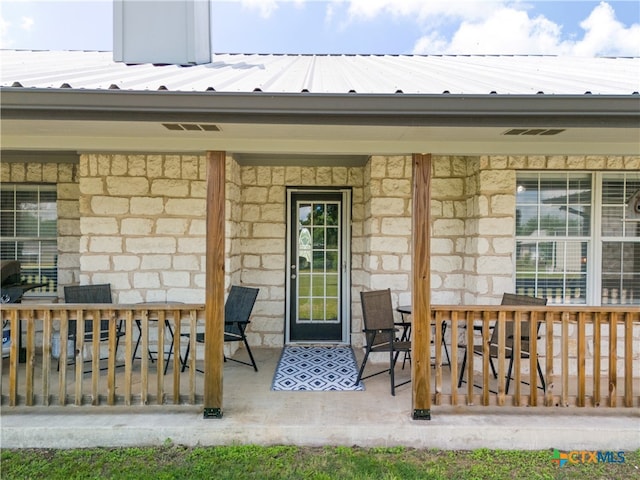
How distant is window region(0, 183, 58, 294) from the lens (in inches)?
201

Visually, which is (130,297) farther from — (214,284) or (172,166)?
(214,284)

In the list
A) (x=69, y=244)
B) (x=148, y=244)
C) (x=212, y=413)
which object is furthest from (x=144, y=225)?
(x=212, y=413)

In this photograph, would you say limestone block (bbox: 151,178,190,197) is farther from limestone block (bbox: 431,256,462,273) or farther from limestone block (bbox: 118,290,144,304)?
limestone block (bbox: 431,256,462,273)

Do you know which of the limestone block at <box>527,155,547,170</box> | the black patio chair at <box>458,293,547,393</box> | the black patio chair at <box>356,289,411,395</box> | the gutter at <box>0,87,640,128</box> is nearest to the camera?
the gutter at <box>0,87,640,128</box>

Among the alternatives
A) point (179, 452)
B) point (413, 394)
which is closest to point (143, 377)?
point (179, 452)

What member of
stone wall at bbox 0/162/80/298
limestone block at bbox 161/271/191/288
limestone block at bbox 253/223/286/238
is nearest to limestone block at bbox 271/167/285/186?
limestone block at bbox 253/223/286/238

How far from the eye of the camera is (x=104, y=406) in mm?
3322

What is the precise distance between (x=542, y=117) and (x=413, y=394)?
7.38 ft

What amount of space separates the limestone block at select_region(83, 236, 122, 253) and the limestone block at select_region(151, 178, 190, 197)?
2.37 ft

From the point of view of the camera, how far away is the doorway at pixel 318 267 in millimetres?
5570

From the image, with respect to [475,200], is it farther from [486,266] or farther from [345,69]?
[345,69]

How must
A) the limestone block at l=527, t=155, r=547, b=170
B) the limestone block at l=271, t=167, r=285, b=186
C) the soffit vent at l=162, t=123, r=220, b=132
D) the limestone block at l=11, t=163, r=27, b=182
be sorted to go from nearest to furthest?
1. the soffit vent at l=162, t=123, r=220, b=132
2. the limestone block at l=527, t=155, r=547, b=170
3. the limestone block at l=11, t=163, r=27, b=182
4. the limestone block at l=271, t=167, r=285, b=186

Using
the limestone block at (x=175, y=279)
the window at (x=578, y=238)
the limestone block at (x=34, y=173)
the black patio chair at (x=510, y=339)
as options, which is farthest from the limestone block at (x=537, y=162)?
the limestone block at (x=34, y=173)

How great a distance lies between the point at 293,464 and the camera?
2861 mm
